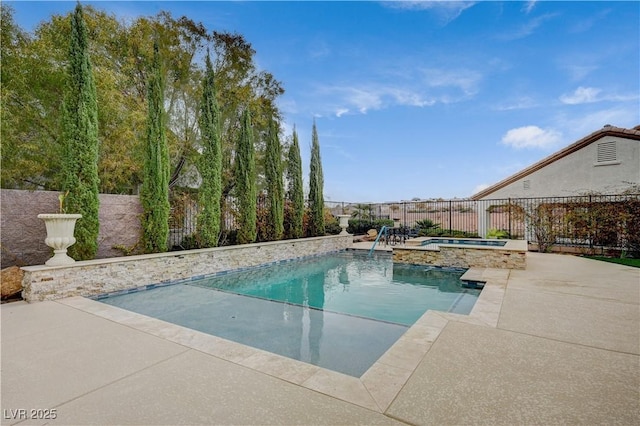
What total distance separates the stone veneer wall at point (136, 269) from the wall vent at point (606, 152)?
1322 centimetres

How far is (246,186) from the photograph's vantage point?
9.89 metres

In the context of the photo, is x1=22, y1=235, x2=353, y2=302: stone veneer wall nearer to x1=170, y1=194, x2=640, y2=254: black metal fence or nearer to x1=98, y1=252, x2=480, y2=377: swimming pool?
x1=98, y1=252, x2=480, y2=377: swimming pool

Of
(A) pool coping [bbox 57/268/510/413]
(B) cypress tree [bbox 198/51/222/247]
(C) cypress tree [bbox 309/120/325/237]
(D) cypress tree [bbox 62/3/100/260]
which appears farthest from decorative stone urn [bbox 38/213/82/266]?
(C) cypress tree [bbox 309/120/325/237]

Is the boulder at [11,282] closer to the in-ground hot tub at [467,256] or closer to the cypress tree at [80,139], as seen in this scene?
the cypress tree at [80,139]

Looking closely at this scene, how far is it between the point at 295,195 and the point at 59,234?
8.01 metres

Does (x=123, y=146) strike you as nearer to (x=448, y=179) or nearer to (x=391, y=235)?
(x=391, y=235)

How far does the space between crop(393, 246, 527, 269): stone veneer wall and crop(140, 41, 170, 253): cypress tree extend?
6792 millimetres

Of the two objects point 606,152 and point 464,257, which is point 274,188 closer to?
point 464,257

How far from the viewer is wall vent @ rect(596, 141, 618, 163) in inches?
478

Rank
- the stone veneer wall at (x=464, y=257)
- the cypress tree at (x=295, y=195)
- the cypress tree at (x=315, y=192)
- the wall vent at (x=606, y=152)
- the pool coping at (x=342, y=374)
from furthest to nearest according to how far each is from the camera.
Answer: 1. the cypress tree at (x=315, y=192)
2. the cypress tree at (x=295, y=195)
3. the wall vent at (x=606, y=152)
4. the stone veneer wall at (x=464, y=257)
5. the pool coping at (x=342, y=374)

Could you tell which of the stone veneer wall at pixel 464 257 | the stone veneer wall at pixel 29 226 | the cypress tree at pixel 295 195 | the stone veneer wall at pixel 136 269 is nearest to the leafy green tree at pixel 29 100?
the stone veneer wall at pixel 29 226

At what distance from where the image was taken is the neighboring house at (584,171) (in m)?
11.8

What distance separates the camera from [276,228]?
11031 mm

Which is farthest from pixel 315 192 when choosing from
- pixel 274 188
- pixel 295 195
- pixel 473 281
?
pixel 473 281
